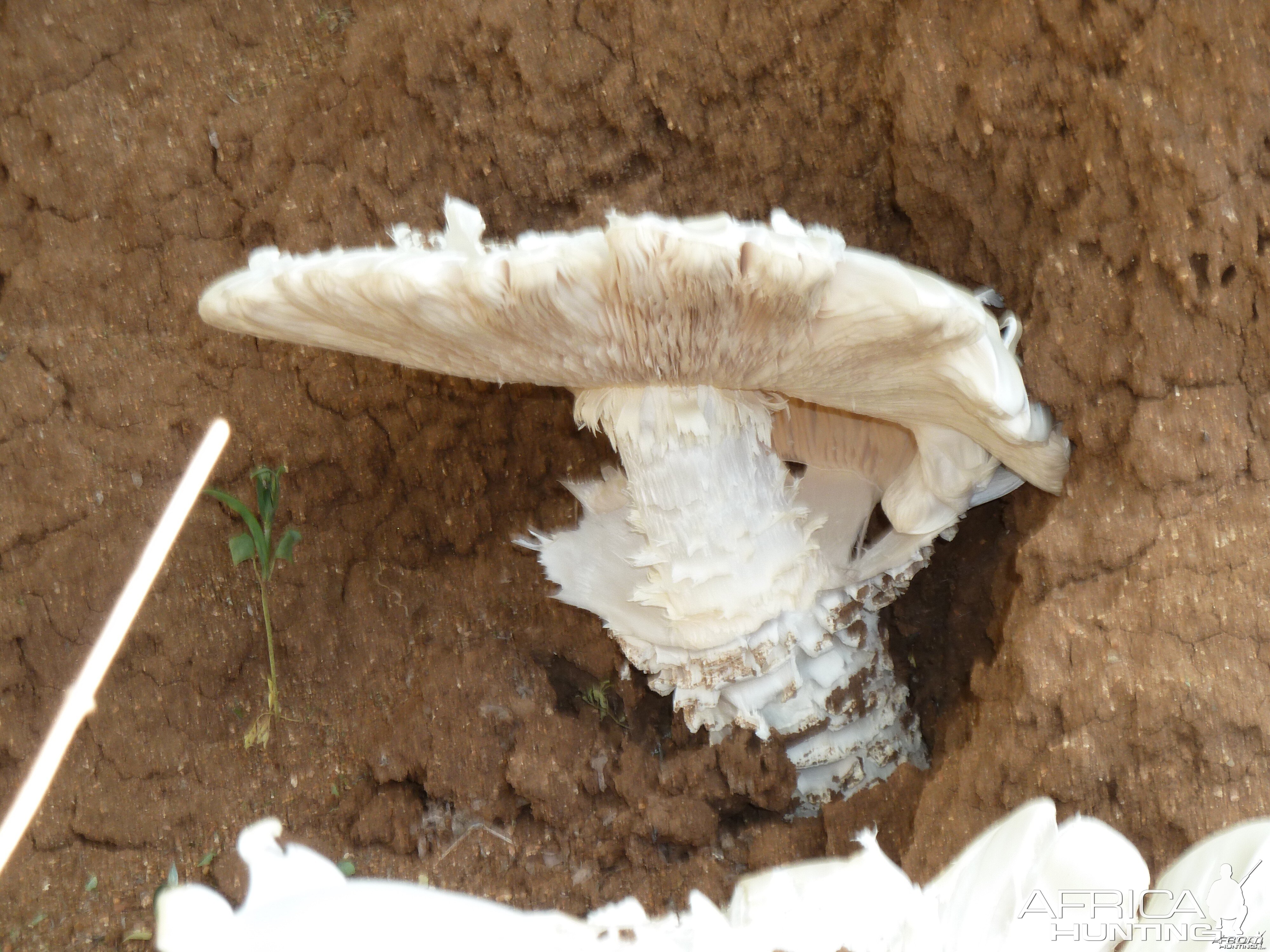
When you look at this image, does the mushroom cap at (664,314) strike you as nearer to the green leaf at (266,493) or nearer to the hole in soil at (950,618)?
the hole in soil at (950,618)

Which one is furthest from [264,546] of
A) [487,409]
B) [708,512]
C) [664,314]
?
[664,314]

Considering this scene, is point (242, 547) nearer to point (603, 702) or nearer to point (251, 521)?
point (251, 521)

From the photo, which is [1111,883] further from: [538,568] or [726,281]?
[538,568]

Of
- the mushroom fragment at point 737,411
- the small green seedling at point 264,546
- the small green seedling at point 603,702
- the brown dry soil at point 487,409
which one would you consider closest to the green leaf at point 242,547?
the small green seedling at point 264,546

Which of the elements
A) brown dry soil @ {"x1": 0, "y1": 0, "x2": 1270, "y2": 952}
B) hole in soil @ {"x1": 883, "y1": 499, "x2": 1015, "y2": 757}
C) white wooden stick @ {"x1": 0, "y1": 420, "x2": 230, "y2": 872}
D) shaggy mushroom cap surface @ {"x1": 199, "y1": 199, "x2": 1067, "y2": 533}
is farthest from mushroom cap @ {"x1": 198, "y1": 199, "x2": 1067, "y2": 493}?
white wooden stick @ {"x1": 0, "y1": 420, "x2": 230, "y2": 872}

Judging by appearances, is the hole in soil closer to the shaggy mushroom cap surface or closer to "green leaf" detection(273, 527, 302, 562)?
the shaggy mushroom cap surface

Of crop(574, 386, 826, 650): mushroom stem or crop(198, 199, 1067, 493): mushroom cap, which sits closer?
crop(198, 199, 1067, 493): mushroom cap
